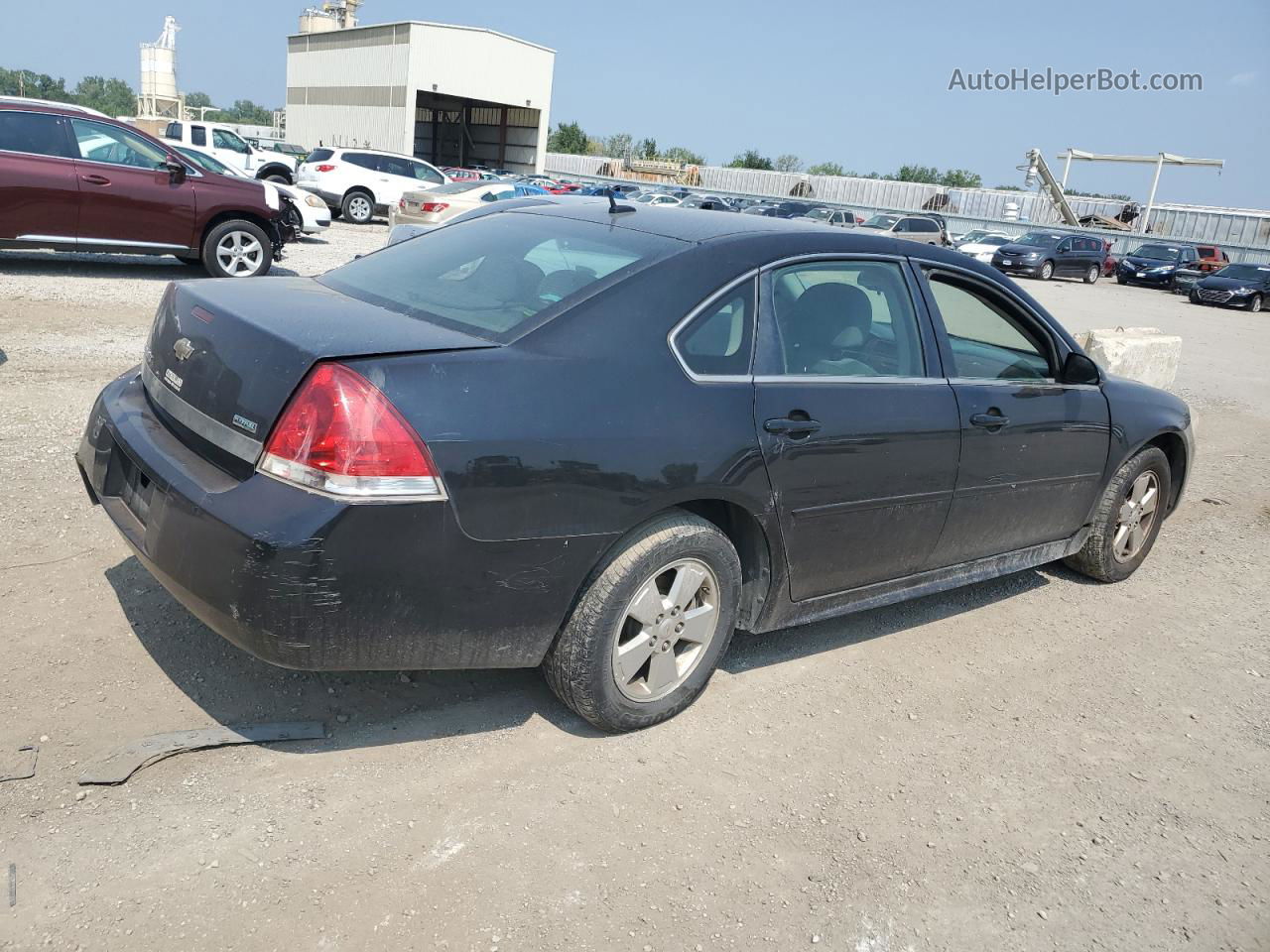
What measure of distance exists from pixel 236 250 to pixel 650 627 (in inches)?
388

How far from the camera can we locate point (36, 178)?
32.8ft

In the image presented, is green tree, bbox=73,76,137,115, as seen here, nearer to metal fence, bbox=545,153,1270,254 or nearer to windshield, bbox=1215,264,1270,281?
metal fence, bbox=545,153,1270,254

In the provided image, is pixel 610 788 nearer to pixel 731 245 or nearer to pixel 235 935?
pixel 235 935

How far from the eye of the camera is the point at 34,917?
7.41ft

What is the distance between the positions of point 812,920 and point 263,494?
5.96 feet

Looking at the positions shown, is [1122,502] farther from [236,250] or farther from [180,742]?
[236,250]

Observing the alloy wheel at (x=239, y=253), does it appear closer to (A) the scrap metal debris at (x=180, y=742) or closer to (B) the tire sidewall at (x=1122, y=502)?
(A) the scrap metal debris at (x=180, y=742)

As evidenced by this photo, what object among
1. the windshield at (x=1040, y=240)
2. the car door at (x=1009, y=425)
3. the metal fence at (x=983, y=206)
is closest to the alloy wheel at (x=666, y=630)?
the car door at (x=1009, y=425)

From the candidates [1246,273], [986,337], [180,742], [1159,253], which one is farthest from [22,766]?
[1159,253]

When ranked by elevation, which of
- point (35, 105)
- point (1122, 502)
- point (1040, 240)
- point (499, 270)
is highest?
point (1040, 240)

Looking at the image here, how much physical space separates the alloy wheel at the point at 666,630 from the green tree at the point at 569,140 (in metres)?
85.4

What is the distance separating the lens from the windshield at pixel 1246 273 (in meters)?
28.0

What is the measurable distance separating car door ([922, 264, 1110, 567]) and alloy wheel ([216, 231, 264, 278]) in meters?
9.31

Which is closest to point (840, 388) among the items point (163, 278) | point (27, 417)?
point (27, 417)
